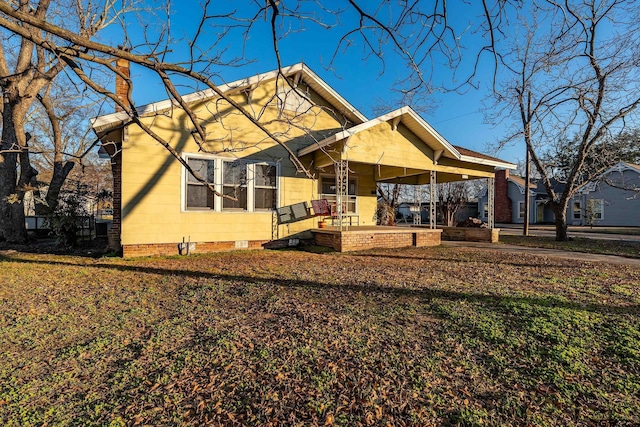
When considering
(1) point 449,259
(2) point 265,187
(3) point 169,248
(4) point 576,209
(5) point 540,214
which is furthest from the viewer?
(5) point 540,214

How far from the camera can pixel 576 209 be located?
28344 millimetres

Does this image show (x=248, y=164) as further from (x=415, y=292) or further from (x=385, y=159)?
(x=415, y=292)

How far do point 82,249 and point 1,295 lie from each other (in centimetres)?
601

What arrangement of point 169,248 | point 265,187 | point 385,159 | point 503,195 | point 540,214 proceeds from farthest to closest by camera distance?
1. point 503,195
2. point 540,214
3. point 385,159
4. point 265,187
5. point 169,248

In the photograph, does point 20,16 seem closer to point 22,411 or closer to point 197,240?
point 22,411

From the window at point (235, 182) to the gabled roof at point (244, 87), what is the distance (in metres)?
1.94

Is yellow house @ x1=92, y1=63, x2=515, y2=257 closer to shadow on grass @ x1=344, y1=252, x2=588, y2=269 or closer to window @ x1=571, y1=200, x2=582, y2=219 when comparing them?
shadow on grass @ x1=344, y1=252, x2=588, y2=269

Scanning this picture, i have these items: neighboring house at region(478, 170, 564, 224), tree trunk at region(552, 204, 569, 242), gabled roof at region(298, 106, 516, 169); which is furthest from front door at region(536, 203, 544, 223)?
gabled roof at region(298, 106, 516, 169)

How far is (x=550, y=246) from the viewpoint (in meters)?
11.1

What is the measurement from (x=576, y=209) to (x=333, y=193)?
2727cm

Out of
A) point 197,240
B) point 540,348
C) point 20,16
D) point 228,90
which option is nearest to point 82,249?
point 197,240

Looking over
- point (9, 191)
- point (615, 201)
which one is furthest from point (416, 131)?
point (615, 201)

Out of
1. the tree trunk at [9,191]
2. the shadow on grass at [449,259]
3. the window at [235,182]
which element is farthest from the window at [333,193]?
the tree trunk at [9,191]

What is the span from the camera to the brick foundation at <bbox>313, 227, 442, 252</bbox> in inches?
372
